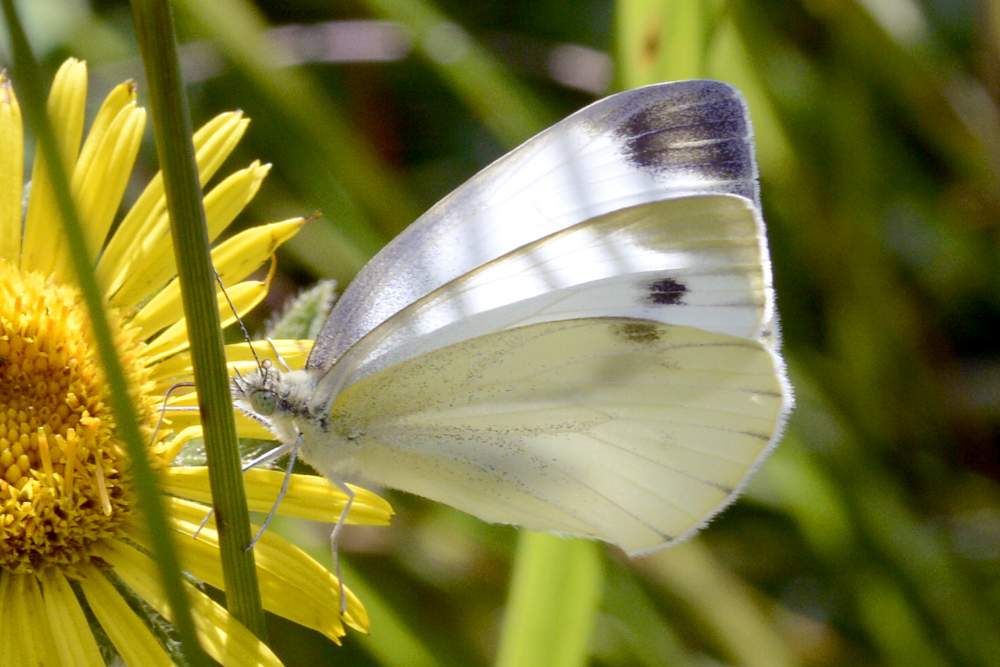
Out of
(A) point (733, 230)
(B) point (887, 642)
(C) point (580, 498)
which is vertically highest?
(A) point (733, 230)

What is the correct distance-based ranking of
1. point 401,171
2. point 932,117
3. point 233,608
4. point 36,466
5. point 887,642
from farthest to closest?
point 401,171 < point 932,117 < point 887,642 < point 36,466 < point 233,608

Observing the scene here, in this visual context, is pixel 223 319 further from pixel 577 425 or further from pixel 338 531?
pixel 577 425

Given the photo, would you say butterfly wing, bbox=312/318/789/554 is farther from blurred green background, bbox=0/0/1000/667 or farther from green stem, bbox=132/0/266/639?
blurred green background, bbox=0/0/1000/667

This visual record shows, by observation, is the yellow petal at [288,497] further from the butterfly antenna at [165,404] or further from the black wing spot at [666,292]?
the black wing spot at [666,292]

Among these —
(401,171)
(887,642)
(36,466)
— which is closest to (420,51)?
(401,171)

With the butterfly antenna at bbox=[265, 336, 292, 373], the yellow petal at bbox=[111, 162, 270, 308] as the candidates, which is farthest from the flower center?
the butterfly antenna at bbox=[265, 336, 292, 373]

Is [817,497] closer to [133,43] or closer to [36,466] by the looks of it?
[36,466]

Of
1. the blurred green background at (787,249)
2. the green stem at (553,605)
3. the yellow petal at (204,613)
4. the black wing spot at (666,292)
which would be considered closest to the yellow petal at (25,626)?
the yellow petal at (204,613)

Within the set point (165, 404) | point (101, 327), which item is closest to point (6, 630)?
point (165, 404)
